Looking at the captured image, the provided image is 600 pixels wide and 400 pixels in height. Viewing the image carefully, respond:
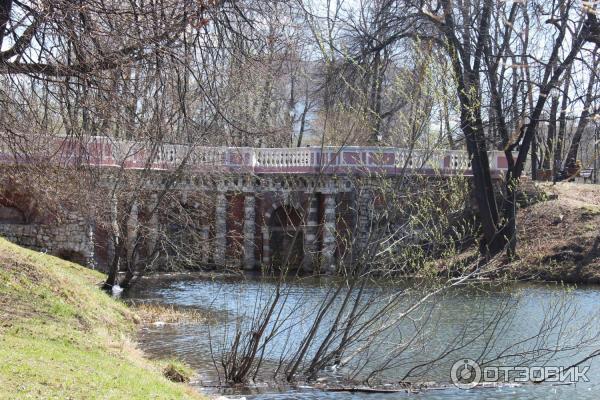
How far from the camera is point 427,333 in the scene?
37.8 feet

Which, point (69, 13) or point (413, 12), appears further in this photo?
point (413, 12)

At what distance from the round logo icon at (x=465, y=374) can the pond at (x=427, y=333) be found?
4.6 inches

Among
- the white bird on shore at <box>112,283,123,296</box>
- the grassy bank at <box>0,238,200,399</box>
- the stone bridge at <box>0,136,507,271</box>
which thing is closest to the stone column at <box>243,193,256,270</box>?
the stone bridge at <box>0,136,507,271</box>

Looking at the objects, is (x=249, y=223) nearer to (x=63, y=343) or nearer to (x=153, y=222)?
(x=153, y=222)

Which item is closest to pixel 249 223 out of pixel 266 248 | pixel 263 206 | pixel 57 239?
pixel 263 206

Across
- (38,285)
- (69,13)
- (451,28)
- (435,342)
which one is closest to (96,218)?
(38,285)

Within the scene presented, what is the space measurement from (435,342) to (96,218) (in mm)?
8301

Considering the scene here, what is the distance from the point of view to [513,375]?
11.3m

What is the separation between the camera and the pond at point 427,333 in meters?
10.7

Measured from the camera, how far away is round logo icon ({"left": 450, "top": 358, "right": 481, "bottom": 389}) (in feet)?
36.1

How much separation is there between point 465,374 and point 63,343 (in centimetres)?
548

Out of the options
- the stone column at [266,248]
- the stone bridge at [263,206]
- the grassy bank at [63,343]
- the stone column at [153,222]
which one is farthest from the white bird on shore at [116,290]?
the stone column at [266,248]

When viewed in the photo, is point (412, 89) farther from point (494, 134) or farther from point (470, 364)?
point (494, 134)

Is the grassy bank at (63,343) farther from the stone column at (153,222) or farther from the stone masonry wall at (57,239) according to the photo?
the stone masonry wall at (57,239)
